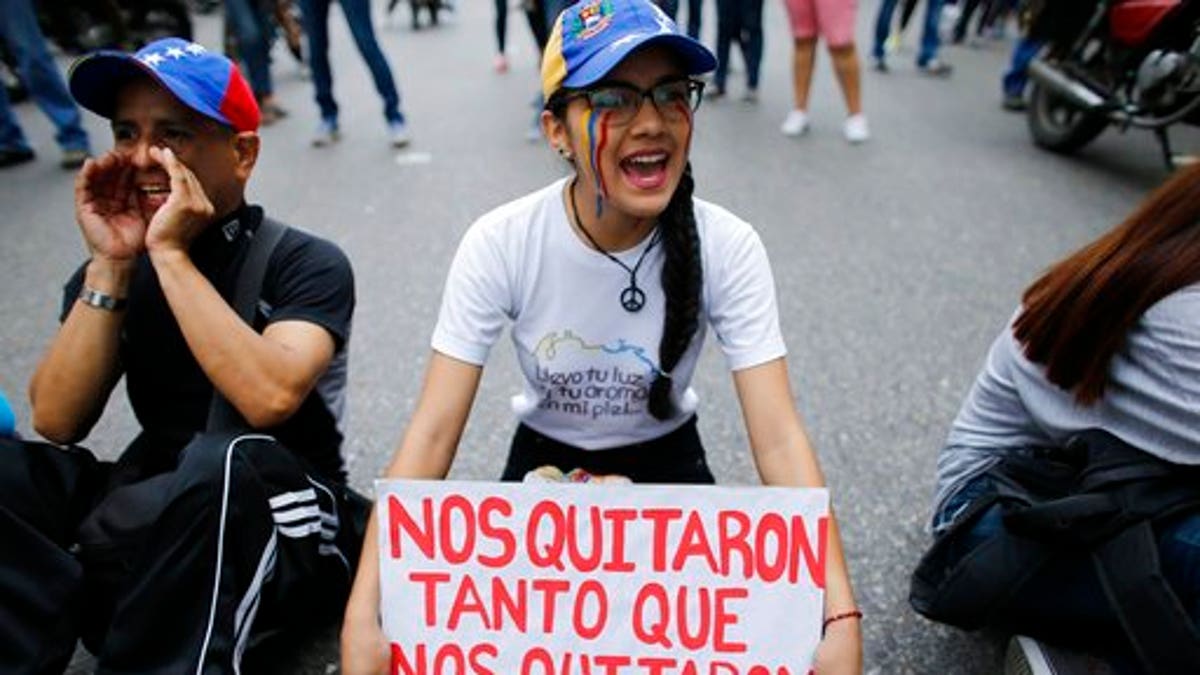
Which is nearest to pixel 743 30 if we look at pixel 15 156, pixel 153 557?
pixel 15 156

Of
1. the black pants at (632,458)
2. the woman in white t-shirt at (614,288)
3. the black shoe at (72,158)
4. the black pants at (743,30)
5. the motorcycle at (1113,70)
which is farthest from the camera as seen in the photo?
the black pants at (743,30)

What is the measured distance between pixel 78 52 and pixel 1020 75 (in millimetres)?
7585

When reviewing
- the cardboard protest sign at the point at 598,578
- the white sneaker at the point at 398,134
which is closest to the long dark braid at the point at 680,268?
the cardboard protest sign at the point at 598,578

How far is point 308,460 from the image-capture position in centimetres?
175

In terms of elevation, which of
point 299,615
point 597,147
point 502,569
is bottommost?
point 299,615

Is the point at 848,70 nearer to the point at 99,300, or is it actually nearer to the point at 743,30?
the point at 743,30

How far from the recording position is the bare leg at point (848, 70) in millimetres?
4863

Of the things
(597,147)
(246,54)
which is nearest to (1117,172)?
(597,147)

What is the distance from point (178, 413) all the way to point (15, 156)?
158 inches

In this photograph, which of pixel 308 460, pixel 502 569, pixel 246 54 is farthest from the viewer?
pixel 246 54

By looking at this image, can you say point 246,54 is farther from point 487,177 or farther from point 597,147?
point 597,147

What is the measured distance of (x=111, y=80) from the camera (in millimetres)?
1514

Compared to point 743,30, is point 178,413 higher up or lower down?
higher up

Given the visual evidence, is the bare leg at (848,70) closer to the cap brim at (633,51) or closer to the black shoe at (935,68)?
the black shoe at (935,68)
